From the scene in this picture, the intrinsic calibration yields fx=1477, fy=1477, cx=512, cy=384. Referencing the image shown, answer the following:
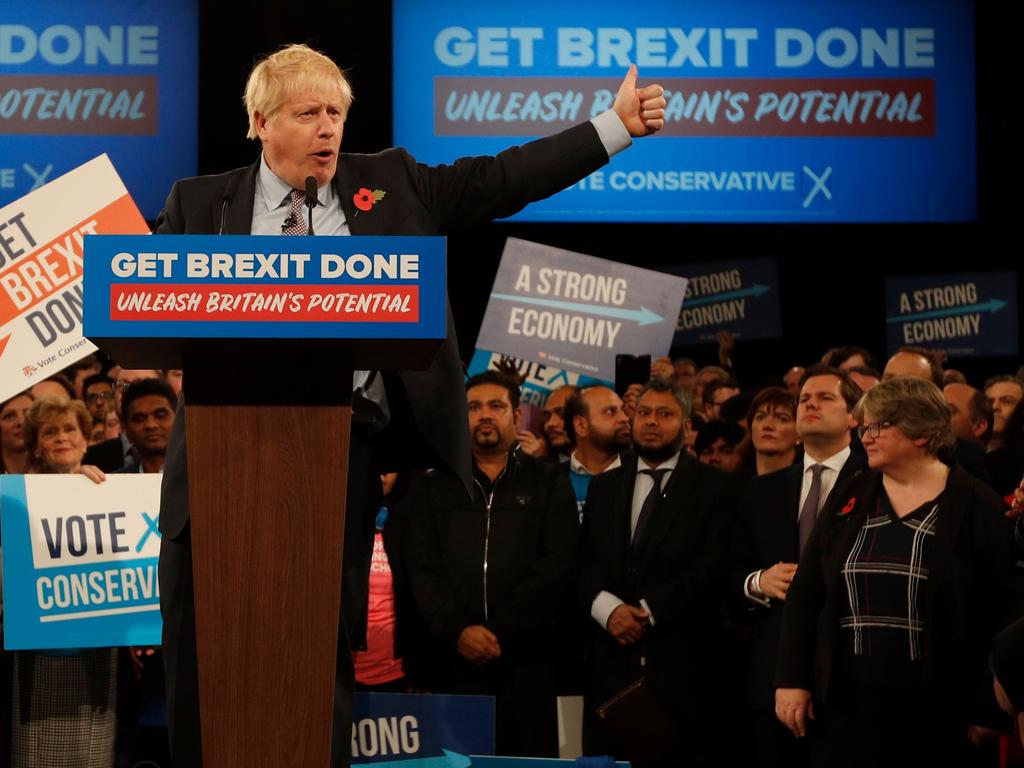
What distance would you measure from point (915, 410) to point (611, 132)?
184 cm

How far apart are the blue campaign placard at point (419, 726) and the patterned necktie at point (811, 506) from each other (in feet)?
3.86

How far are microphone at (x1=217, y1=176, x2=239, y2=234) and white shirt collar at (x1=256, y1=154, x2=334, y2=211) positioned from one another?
0.16ft

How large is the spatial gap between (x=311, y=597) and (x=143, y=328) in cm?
49

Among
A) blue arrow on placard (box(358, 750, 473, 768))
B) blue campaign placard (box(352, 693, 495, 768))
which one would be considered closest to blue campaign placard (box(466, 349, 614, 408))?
blue campaign placard (box(352, 693, 495, 768))

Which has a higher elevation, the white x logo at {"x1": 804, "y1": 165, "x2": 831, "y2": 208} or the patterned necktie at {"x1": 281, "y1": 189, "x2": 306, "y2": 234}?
the white x logo at {"x1": 804, "y1": 165, "x2": 831, "y2": 208}

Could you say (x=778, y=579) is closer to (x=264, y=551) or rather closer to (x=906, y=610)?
(x=906, y=610)

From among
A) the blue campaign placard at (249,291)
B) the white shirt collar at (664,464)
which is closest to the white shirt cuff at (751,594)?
the white shirt collar at (664,464)

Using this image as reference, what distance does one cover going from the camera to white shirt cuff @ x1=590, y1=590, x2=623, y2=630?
16.6ft

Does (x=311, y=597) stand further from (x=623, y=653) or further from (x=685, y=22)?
(x=685, y=22)

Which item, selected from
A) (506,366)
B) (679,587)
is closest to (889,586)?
(679,587)

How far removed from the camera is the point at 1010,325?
8391 millimetres

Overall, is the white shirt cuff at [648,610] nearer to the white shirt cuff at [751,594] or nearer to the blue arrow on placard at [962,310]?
the white shirt cuff at [751,594]

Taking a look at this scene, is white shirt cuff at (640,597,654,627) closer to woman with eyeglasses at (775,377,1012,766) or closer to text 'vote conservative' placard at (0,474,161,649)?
woman with eyeglasses at (775,377,1012,766)

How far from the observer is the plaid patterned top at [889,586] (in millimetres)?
4074
